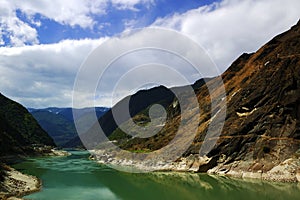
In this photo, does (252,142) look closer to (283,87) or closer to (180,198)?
(283,87)

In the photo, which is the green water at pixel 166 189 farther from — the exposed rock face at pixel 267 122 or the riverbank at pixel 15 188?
the exposed rock face at pixel 267 122

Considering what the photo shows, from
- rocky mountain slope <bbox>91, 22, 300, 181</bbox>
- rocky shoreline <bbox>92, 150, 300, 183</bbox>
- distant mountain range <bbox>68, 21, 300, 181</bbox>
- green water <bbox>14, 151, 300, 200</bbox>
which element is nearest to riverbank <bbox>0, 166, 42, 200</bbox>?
green water <bbox>14, 151, 300, 200</bbox>

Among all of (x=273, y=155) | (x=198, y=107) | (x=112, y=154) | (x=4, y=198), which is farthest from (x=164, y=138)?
(x=4, y=198)

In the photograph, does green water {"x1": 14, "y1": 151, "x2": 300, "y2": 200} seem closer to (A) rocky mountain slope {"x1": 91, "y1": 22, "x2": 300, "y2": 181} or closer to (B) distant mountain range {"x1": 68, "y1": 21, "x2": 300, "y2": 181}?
(A) rocky mountain slope {"x1": 91, "y1": 22, "x2": 300, "y2": 181}

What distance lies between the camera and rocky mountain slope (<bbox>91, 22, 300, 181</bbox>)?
6191 centimetres

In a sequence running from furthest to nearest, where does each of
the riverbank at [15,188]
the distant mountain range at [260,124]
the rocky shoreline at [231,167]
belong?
the distant mountain range at [260,124], the rocky shoreline at [231,167], the riverbank at [15,188]

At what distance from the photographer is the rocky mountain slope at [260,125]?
2437 inches

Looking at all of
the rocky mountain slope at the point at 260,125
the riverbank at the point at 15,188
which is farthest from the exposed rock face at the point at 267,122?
the riverbank at the point at 15,188

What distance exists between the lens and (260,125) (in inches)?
2731

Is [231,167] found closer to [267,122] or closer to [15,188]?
[267,122]

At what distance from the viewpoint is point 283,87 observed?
232ft

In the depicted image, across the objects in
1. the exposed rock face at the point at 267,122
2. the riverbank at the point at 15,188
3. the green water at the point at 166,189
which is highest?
the exposed rock face at the point at 267,122

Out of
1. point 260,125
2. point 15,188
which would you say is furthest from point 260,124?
point 15,188

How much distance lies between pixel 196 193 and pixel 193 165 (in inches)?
930
